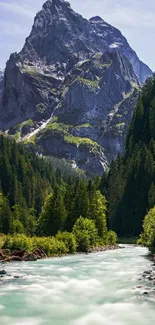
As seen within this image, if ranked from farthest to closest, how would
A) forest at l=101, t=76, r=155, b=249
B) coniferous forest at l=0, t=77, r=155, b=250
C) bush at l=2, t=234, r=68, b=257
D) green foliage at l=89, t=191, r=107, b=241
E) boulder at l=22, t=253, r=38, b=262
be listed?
forest at l=101, t=76, r=155, b=249, green foliage at l=89, t=191, r=107, b=241, coniferous forest at l=0, t=77, r=155, b=250, bush at l=2, t=234, r=68, b=257, boulder at l=22, t=253, r=38, b=262

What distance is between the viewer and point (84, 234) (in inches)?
3159

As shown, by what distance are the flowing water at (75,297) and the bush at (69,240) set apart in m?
20.2

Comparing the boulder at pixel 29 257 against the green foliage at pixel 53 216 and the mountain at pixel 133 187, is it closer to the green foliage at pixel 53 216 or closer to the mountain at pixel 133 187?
the green foliage at pixel 53 216

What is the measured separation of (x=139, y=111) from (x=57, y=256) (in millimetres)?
112614

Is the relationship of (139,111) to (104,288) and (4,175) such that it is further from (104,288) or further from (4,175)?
(104,288)

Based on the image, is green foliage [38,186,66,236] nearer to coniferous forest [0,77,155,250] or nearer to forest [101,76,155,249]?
coniferous forest [0,77,155,250]

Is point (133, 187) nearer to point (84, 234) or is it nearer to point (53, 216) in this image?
point (53, 216)

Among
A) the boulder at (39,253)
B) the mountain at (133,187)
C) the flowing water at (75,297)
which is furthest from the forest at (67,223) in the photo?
the mountain at (133,187)

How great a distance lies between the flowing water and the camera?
95.1 ft

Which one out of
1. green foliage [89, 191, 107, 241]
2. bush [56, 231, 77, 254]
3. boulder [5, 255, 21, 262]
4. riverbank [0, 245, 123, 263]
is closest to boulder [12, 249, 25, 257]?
riverbank [0, 245, 123, 263]

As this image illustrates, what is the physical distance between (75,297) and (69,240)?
40.3 meters

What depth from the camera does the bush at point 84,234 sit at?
8050cm

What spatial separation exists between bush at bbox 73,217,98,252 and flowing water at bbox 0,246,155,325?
25606mm

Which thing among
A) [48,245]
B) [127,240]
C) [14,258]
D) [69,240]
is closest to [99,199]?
[127,240]
